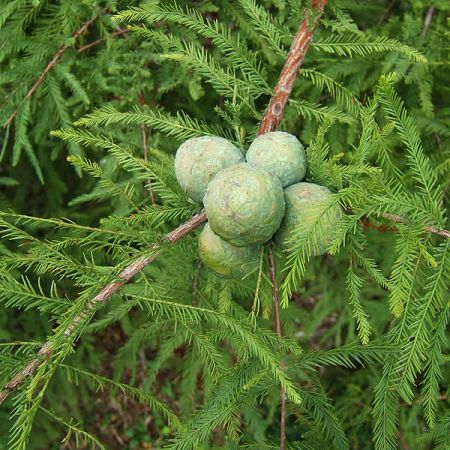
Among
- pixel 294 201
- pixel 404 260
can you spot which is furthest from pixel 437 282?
pixel 294 201

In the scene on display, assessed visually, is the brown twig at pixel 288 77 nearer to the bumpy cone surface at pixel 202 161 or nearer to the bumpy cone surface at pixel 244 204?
the bumpy cone surface at pixel 202 161

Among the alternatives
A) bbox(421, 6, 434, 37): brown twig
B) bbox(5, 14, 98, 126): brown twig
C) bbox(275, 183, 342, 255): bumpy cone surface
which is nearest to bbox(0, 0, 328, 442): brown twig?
bbox(275, 183, 342, 255): bumpy cone surface

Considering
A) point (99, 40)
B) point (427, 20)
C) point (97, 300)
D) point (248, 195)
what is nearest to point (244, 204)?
point (248, 195)

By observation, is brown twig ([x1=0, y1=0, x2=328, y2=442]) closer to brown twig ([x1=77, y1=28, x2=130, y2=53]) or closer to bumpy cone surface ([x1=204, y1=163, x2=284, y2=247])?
bumpy cone surface ([x1=204, y1=163, x2=284, y2=247])

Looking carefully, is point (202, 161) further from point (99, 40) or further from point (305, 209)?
point (99, 40)

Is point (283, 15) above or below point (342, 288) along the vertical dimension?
above

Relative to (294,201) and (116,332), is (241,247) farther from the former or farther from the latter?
(116,332)

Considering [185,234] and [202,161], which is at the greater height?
[202,161]
